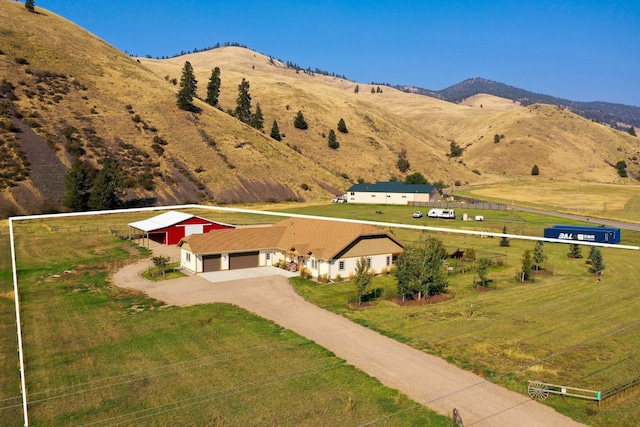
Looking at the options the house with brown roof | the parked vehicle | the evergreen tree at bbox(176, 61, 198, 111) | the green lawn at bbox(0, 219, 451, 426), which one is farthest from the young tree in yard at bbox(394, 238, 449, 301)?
the evergreen tree at bbox(176, 61, 198, 111)

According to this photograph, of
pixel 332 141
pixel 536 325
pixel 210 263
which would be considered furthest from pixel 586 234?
pixel 332 141

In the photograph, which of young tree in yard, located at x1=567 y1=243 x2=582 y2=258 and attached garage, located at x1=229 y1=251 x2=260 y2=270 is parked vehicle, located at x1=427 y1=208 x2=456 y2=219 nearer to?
young tree in yard, located at x1=567 y1=243 x2=582 y2=258

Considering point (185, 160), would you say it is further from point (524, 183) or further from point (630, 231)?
point (524, 183)

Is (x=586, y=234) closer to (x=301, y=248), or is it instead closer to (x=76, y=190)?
(x=301, y=248)

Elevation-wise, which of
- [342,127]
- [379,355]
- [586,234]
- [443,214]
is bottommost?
[379,355]

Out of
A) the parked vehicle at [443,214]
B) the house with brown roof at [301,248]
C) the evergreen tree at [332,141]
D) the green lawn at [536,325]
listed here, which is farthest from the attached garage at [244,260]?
the evergreen tree at [332,141]

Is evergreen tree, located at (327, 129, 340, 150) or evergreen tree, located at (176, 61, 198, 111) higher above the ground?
evergreen tree, located at (176, 61, 198, 111)

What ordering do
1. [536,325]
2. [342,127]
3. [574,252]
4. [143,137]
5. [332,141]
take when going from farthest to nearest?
[342,127]
[332,141]
[143,137]
[574,252]
[536,325]

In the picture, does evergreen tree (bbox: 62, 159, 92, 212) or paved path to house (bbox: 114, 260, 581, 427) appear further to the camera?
evergreen tree (bbox: 62, 159, 92, 212)
